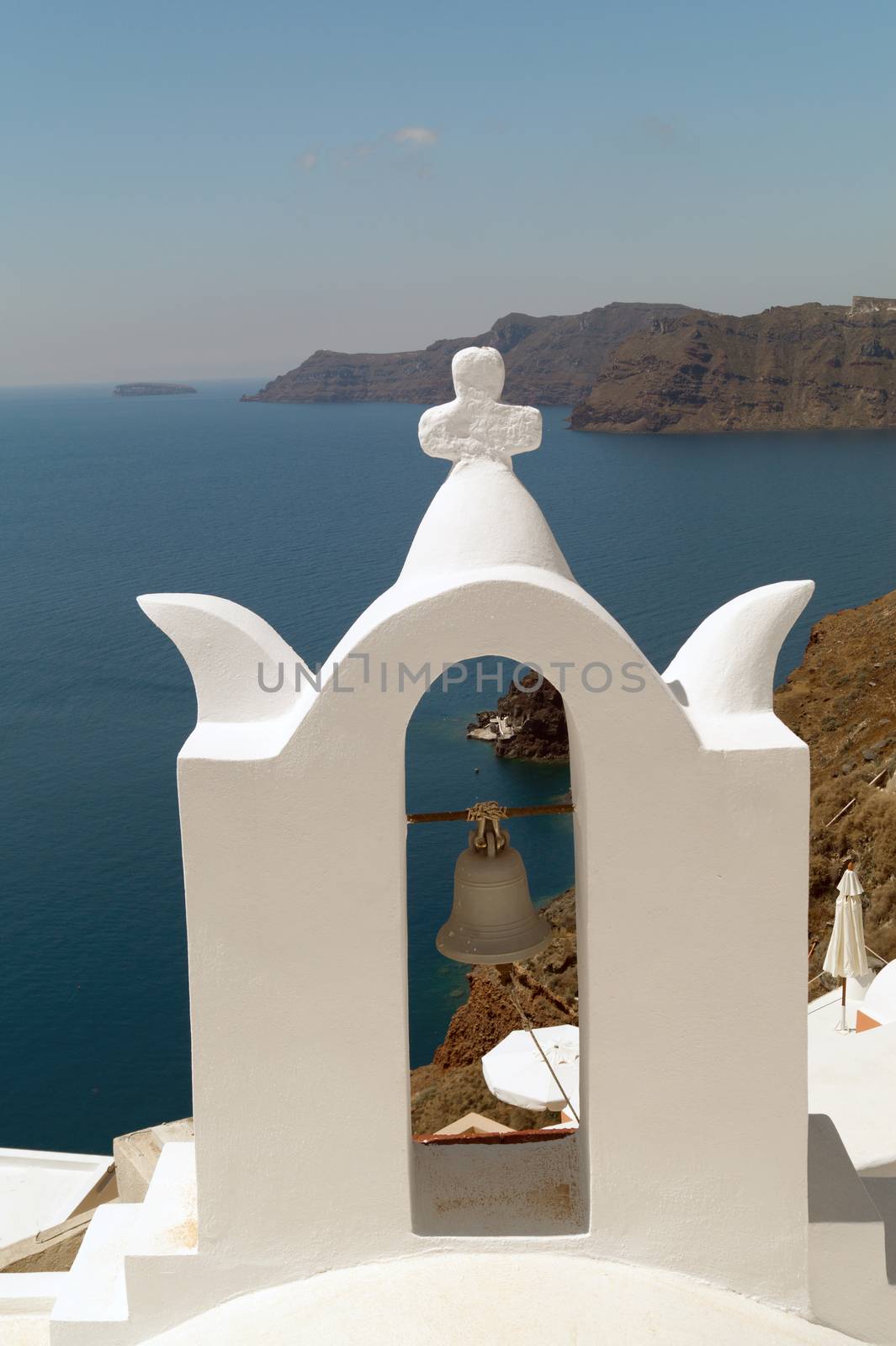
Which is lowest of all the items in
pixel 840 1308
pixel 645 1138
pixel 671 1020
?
pixel 840 1308

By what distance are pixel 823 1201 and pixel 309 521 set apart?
8034cm

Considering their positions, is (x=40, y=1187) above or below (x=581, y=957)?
below

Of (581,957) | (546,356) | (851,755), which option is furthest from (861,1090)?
(546,356)

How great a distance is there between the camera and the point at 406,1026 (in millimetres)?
3986

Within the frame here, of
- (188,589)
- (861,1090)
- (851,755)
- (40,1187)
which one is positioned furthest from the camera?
(188,589)

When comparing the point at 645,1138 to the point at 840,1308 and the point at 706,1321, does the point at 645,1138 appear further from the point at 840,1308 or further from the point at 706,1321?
the point at 840,1308

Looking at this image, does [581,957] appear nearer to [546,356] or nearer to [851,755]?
[851,755]

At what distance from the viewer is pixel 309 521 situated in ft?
272

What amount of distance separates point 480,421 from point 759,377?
137m

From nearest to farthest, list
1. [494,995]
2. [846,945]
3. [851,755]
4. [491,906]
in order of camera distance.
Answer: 1. [491,906]
2. [846,945]
3. [494,995]
4. [851,755]

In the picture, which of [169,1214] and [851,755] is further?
[851,755]

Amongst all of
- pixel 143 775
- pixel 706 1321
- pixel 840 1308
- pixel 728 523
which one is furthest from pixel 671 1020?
pixel 728 523

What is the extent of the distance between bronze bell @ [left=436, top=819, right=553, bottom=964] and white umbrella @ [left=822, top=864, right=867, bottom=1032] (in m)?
7.14

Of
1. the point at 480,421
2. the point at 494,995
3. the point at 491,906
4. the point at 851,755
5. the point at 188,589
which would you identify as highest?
the point at 480,421
